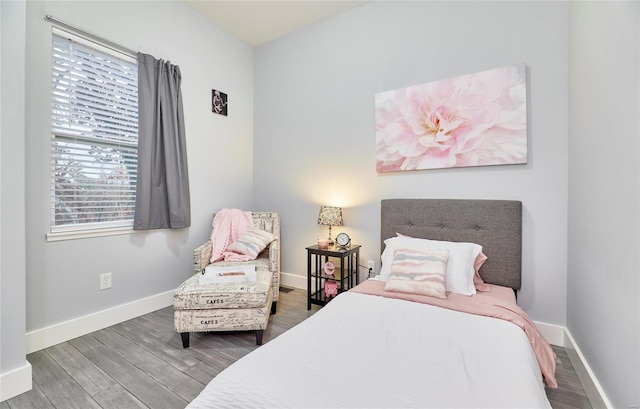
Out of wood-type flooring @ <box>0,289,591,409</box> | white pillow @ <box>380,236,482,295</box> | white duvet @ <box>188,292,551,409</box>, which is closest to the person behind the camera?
white duvet @ <box>188,292,551,409</box>

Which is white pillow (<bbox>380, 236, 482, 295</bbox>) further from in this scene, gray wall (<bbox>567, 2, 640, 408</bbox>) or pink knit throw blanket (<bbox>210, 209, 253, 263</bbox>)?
pink knit throw blanket (<bbox>210, 209, 253, 263</bbox>)

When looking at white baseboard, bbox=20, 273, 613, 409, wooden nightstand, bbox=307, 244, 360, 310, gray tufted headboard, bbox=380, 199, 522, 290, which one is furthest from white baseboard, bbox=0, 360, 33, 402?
gray tufted headboard, bbox=380, 199, 522, 290

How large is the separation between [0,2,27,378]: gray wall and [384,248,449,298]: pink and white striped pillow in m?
2.17

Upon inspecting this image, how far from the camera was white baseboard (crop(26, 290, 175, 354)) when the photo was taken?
201cm

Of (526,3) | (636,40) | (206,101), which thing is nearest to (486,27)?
(526,3)

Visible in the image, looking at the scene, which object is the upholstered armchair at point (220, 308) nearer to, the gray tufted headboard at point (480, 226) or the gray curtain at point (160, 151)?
the gray curtain at point (160, 151)

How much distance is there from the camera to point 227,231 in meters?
2.99

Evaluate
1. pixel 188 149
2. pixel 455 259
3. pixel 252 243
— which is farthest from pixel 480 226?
pixel 188 149

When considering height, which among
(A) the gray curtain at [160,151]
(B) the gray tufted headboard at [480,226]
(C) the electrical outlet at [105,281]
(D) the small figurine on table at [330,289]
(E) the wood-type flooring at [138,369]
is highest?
(A) the gray curtain at [160,151]

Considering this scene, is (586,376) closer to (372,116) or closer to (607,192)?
(607,192)

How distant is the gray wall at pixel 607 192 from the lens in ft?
3.75

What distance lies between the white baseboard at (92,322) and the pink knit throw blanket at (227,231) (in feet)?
2.20

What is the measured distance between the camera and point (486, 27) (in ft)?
7.39

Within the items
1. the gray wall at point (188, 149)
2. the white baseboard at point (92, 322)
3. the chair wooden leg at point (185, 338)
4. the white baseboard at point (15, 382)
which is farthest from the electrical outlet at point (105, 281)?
the chair wooden leg at point (185, 338)
